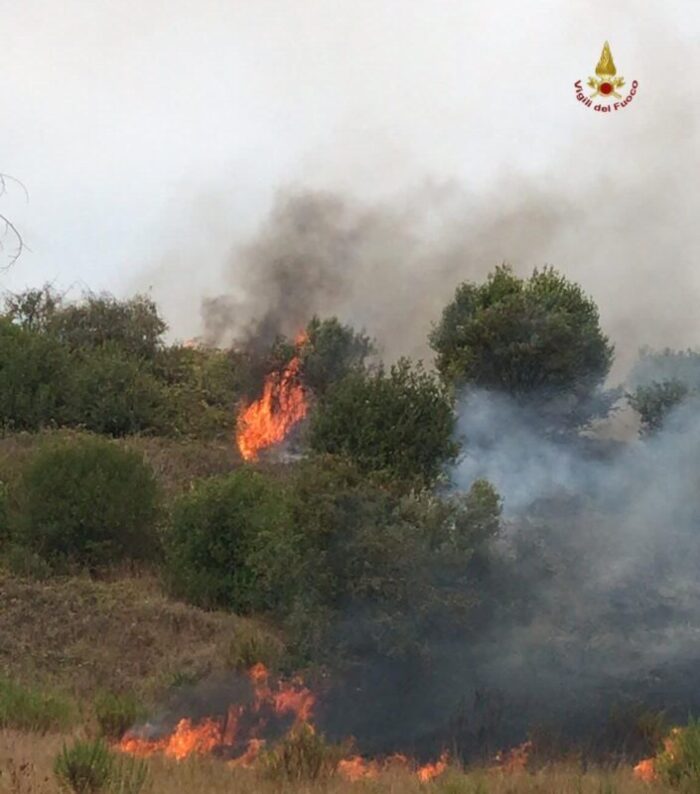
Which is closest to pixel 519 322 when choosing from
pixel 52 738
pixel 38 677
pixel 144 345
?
pixel 144 345

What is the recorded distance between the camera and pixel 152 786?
841 centimetres

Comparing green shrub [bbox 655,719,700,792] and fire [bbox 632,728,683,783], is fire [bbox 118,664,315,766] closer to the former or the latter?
fire [bbox 632,728,683,783]

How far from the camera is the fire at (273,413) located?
3678 centimetres

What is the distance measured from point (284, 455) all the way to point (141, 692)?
2004cm

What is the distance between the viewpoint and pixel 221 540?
2064 cm

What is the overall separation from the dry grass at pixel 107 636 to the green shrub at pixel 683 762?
6.07 metres

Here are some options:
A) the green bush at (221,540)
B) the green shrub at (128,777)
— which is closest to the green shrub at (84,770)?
the green shrub at (128,777)

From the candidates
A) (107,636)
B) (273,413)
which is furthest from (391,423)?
(273,413)

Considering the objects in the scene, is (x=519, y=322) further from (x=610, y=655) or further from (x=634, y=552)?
(x=610, y=655)

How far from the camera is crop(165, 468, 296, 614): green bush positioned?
65.7ft

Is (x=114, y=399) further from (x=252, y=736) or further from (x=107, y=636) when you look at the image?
(x=252, y=736)

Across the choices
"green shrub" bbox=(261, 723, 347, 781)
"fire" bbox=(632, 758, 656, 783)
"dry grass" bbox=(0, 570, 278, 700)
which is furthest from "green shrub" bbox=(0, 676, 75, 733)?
"fire" bbox=(632, 758, 656, 783)

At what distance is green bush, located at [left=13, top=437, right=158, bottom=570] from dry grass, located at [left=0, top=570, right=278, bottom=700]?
1332mm

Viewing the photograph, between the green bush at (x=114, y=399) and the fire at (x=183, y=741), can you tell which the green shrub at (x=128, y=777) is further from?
the green bush at (x=114, y=399)
